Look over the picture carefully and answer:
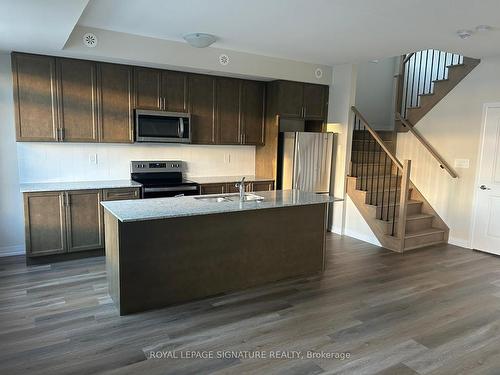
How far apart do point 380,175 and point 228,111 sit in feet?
9.19

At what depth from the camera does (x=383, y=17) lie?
11.1 ft

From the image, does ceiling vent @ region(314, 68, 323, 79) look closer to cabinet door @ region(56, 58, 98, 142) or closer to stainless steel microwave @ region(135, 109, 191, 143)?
stainless steel microwave @ region(135, 109, 191, 143)

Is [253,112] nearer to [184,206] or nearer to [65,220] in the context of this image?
[184,206]

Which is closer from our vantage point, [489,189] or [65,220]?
[65,220]

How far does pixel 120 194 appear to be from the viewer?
4.55 m

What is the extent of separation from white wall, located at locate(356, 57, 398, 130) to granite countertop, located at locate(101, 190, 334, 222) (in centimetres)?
370

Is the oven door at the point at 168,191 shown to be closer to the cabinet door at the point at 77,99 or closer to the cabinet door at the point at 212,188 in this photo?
the cabinet door at the point at 212,188

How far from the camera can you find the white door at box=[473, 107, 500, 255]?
4930 mm

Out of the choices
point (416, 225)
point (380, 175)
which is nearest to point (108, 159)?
point (380, 175)

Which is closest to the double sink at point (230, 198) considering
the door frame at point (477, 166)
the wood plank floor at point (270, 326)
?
the wood plank floor at point (270, 326)

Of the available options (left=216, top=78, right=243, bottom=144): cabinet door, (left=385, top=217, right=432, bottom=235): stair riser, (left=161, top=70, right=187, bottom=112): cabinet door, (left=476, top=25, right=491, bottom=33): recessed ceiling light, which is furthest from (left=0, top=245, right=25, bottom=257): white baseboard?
(left=476, top=25, right=491, bottom=33): recessed ceiling light

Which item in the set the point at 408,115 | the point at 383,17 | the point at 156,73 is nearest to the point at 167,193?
the point at 156,73

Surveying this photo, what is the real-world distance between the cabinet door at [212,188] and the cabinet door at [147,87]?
1.25 m

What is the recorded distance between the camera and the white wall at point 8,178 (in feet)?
14.2
